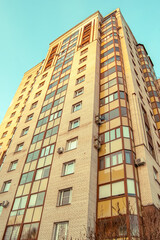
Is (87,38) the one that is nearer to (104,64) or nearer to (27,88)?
(104,64)

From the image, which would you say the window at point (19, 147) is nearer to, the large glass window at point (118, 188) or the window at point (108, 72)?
the window at point (108, 72)

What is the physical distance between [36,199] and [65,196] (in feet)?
9.09

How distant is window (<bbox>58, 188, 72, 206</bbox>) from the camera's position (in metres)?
15.0

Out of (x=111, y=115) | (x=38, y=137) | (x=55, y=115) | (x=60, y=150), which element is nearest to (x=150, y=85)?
(x=111, y=115)

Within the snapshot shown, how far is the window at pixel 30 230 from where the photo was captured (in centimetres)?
1460

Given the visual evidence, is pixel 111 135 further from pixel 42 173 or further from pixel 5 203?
pixel 5 203

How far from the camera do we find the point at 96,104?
21.4 meters

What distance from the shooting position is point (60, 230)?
13641mm

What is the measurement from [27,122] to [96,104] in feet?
32.7

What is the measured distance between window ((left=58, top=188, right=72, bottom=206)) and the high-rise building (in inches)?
3.0

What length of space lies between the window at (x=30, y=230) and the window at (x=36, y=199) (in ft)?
4.95

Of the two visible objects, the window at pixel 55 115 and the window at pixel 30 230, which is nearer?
the window at pixel 30 230

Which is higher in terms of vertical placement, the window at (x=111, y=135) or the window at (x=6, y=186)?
the window at (x=111, y=135)

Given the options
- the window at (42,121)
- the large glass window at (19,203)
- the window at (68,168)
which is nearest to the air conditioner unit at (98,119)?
the window at (68,168)
